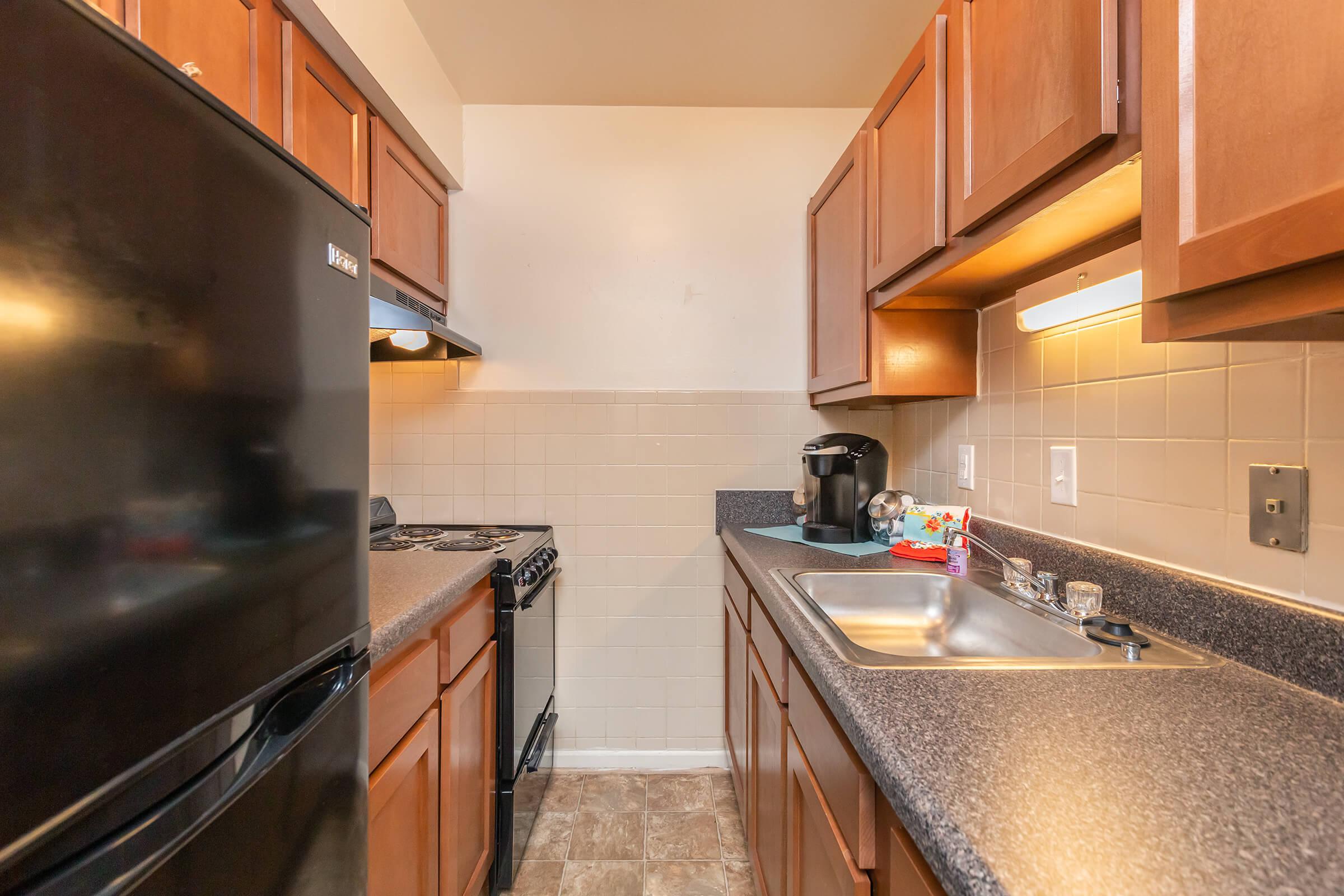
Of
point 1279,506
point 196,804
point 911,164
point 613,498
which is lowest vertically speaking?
point 196,804

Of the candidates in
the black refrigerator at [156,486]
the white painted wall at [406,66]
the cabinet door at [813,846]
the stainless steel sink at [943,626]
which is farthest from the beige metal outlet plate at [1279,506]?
the white painted wall at [406,66]

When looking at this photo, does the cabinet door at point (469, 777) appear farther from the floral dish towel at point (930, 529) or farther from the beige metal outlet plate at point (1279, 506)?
the beige metal outlet plate at point (1279, 506)

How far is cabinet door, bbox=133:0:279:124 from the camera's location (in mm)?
866

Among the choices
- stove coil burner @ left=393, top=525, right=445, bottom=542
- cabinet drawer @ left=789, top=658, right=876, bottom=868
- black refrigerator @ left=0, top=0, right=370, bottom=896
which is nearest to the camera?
black refrigerator @ left=0, top=0, right=370, bottom=896

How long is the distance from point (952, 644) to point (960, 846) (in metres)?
0.86

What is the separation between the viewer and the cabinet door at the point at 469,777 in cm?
114

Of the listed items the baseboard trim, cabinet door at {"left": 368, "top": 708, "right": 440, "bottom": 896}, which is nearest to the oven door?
the baseboard trim

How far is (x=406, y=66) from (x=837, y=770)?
83.9 inches

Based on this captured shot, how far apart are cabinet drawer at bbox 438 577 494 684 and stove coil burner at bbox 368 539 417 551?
12.8 inches

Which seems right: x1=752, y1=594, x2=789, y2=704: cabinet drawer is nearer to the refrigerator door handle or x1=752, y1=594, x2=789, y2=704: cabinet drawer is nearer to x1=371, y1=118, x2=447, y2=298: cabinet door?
the refrigerator door handle

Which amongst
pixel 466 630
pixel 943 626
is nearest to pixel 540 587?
pixel 466 630

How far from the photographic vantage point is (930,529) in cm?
143

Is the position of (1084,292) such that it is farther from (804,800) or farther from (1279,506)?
(804,800)

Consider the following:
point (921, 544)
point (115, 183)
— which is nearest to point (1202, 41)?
point (115, 183)
